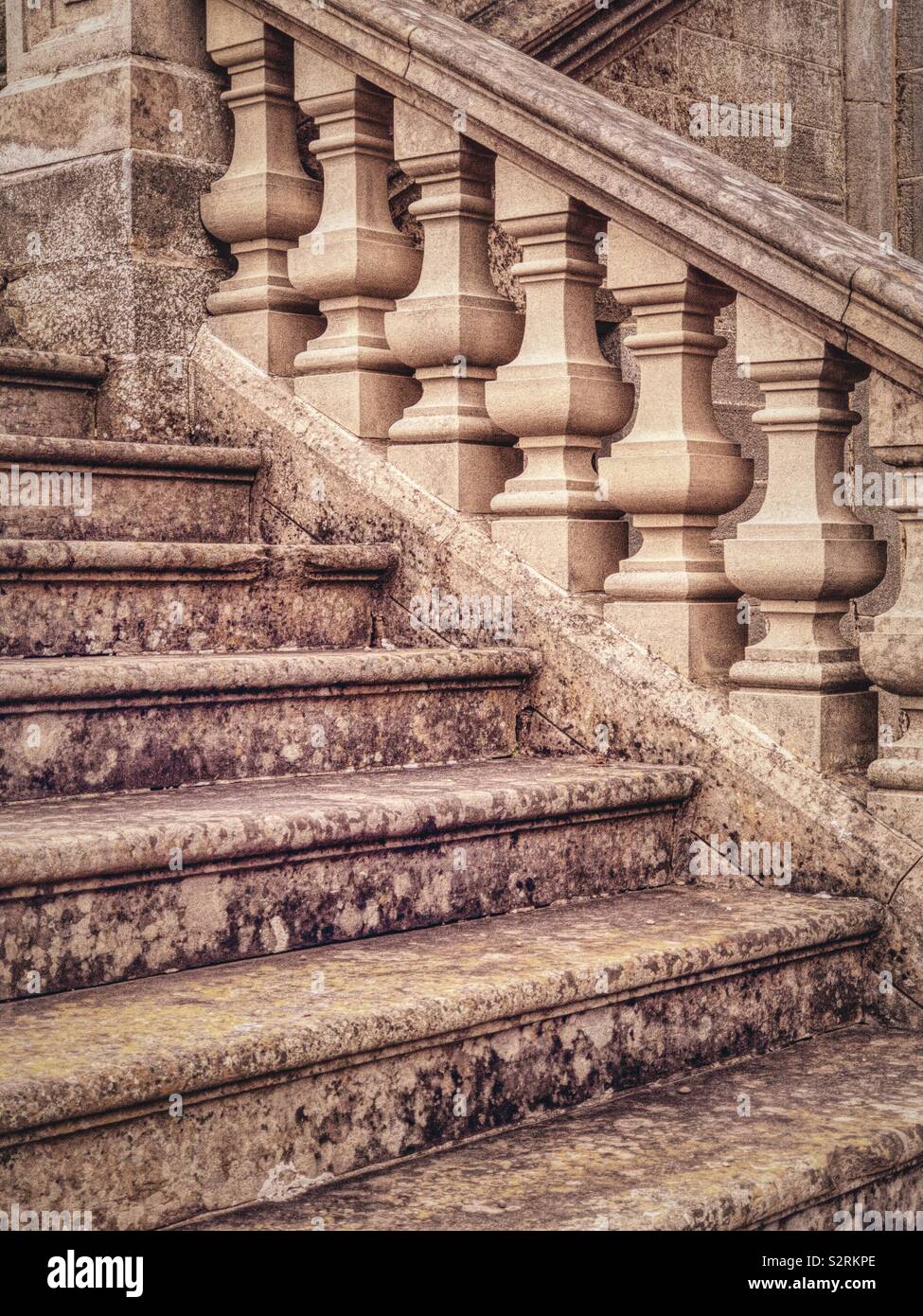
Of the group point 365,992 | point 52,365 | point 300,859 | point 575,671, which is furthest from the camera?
point 52,365

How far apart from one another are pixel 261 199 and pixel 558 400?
0.98m

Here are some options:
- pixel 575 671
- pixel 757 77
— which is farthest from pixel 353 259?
pixel 757 77

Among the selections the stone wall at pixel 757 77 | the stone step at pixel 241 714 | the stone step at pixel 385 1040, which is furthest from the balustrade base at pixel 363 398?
the stone step at pixel 385 1040

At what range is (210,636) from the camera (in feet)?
9.82

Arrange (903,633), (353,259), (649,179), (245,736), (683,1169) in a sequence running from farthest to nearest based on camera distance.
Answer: (353,259) < (649,179) < (245,736) < (903,633) < (683,1169)

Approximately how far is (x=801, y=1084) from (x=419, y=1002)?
25.3 inches

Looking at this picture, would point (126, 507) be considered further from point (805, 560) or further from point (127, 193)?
point (805, 560)

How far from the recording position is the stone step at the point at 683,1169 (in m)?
1.80

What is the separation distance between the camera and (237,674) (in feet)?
8.52

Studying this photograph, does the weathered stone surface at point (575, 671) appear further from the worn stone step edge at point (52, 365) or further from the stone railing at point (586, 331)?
the worn stone step edge at point (52, 365)

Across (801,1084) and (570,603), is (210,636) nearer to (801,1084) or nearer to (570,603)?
(570,603)

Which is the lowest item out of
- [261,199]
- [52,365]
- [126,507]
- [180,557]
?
[180,557]

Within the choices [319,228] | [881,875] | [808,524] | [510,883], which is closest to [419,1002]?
[510,883]

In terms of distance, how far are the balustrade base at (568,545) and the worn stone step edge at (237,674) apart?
0.58 feet
